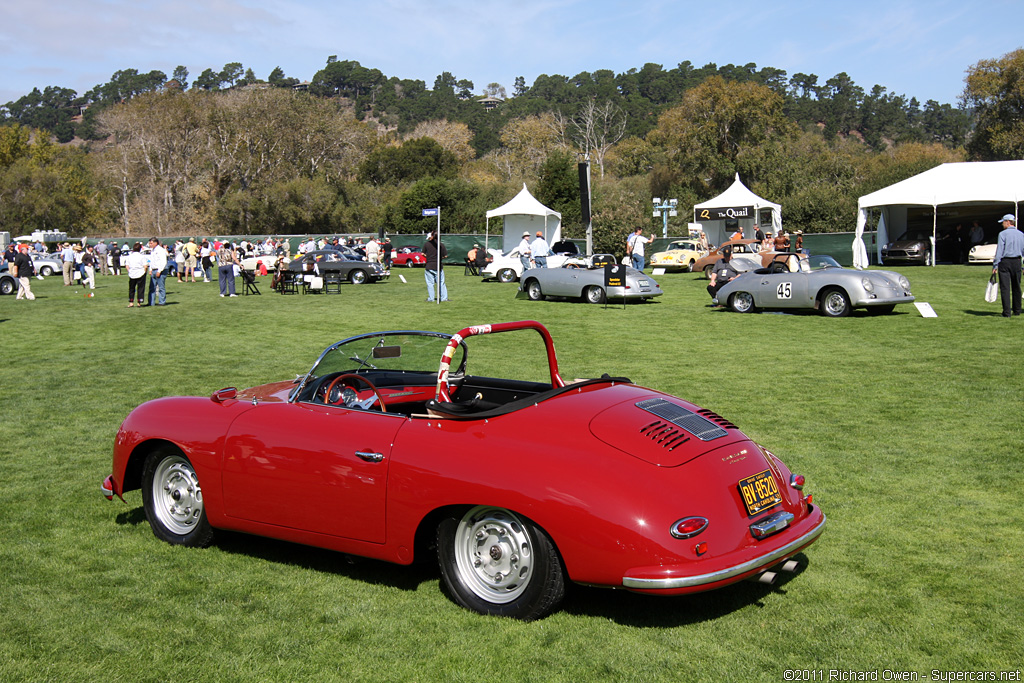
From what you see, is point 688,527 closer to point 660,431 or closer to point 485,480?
point 660,431

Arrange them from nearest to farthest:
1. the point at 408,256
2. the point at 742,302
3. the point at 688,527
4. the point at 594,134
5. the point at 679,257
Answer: the point at 688,527, the point at 742,302, the point at 679,257, the point at 408,256, the point at 594,134

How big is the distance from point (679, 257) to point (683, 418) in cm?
3254

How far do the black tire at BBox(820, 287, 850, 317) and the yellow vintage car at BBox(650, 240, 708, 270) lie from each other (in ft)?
57.2

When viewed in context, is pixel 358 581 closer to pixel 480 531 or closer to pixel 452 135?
pixel 480 531

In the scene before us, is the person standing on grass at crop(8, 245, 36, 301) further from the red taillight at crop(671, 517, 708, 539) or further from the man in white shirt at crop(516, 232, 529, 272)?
the red taillight at crop(671, 517, 708, 539)

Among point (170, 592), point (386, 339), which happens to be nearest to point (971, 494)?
point (386, 339)

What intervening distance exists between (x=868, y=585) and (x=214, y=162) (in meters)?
77.9

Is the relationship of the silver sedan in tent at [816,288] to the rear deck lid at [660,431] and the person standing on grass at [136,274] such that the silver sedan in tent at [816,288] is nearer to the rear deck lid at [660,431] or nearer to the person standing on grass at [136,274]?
the rear deck lid at [660,431]

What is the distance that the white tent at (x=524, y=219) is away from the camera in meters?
41.6

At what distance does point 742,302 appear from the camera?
20141 millimetres

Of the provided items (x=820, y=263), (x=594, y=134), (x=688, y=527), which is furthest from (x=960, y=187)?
(x=594, y=134)

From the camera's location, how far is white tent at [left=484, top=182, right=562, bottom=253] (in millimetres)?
41562

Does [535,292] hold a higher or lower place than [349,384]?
lower

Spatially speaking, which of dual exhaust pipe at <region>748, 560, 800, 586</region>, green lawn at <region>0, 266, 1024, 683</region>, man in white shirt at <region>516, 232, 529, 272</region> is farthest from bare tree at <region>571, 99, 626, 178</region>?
dual exhaust pipe at <region>748, 560, 800, 586</region>
